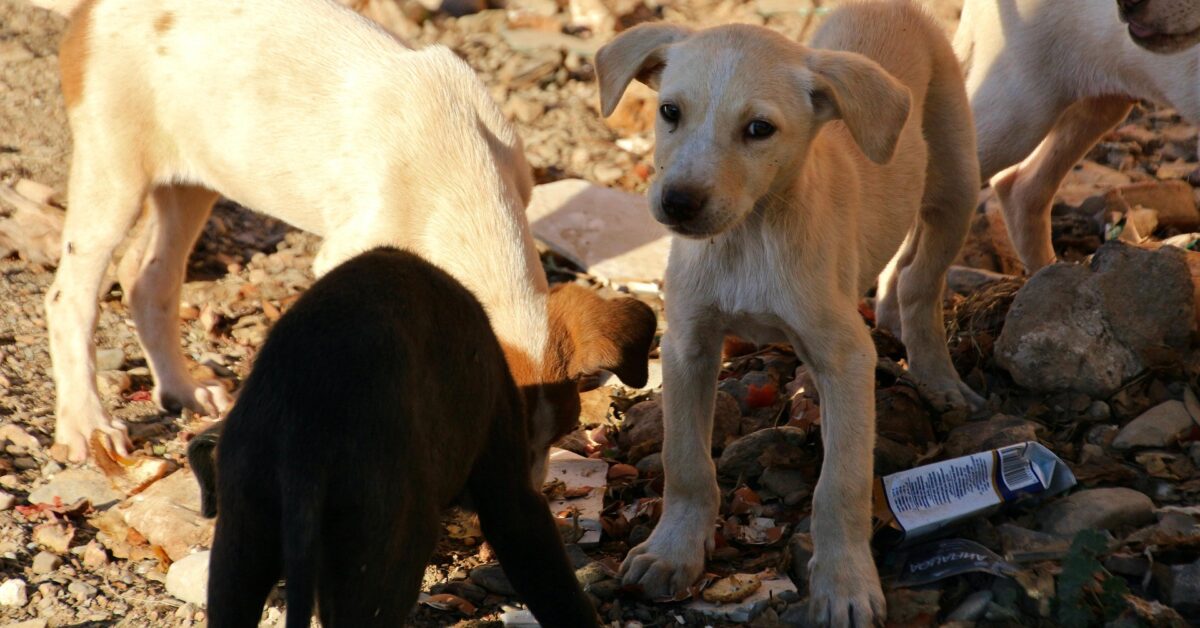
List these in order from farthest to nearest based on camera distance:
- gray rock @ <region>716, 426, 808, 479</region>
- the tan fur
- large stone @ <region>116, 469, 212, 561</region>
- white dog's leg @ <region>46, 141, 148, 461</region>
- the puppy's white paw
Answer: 1. the tan fur
2. white dog's leg @ <region>46, 141, 148, 461</region>
3. gray rock @ <region>716, 426, 808, 479</region>
4. large stone @ <region>116, 469, 212, 561</region>
5. the puppy's white paw

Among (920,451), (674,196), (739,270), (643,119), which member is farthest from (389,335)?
(643,119)

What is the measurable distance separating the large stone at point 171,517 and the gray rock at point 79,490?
0.15 m

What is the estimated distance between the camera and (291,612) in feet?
8.19

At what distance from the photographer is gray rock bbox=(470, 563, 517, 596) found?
3.85m

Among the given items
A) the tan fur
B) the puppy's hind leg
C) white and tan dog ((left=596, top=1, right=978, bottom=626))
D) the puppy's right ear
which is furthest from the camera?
the tan fur

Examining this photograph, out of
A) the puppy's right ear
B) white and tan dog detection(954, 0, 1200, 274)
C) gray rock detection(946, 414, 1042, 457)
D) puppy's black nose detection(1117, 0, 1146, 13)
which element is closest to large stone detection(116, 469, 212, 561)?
the puppy's right ear

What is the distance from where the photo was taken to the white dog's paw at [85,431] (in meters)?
4.94

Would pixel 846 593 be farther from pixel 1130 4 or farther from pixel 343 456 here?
pixel 1130 4

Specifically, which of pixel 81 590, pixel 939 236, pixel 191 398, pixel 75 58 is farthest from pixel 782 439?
pixel 75 58

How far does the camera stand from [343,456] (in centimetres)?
261

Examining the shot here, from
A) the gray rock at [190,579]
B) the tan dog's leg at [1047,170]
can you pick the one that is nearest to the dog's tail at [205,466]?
the gray rock at [190,579]

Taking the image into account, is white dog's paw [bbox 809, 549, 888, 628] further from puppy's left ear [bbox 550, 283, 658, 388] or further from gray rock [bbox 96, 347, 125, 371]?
gray rock [bbox 96, 347, 125, 371]

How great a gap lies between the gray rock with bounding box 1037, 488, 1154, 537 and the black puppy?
6.37 ft

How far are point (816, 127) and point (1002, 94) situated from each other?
8.47ft
